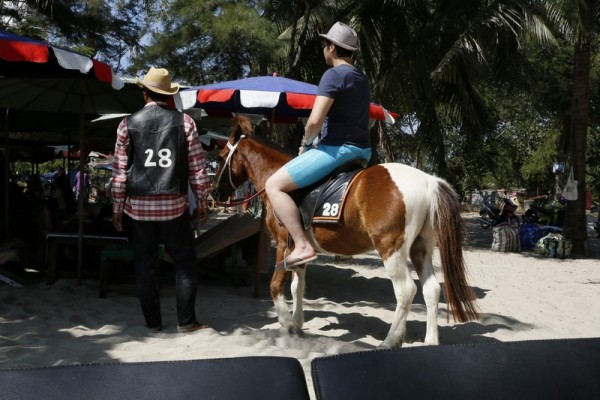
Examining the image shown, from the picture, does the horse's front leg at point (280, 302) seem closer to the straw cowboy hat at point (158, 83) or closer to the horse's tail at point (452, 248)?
the horse's tail at point (452, 248)

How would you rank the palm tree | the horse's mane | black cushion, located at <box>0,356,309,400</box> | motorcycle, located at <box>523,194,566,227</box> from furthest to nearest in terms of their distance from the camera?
motorcycle, located at <box>523,194,566,227</box>, the palm tree, the horse's mane, black cushion, located at <box>0,356,309,400</box>

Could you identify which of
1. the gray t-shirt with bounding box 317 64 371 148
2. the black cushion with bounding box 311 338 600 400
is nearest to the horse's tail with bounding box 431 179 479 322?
the gray t-shirt with bounding box 317 64 371 148

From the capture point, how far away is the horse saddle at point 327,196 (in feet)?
15.1

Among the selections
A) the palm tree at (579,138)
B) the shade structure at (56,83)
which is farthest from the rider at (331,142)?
the palm tree at (579,138)

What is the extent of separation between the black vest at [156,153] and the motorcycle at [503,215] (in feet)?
39.0

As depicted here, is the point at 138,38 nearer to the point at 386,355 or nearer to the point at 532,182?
the point at 386,355

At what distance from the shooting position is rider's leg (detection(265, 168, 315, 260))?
461cm

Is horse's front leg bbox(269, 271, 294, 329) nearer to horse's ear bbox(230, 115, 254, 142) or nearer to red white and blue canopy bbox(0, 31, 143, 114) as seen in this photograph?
horse's ear bbox(230, 115, 254, 142)

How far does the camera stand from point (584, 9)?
10.6 m

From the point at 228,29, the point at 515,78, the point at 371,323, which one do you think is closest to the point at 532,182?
the point at 515,78

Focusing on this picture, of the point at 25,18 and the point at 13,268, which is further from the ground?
the point at 25,18

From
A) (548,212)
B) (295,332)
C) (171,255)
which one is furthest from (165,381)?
(548,212)

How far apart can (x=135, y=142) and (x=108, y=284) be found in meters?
2.70

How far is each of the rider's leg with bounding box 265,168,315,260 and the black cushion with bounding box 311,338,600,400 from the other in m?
3.06
